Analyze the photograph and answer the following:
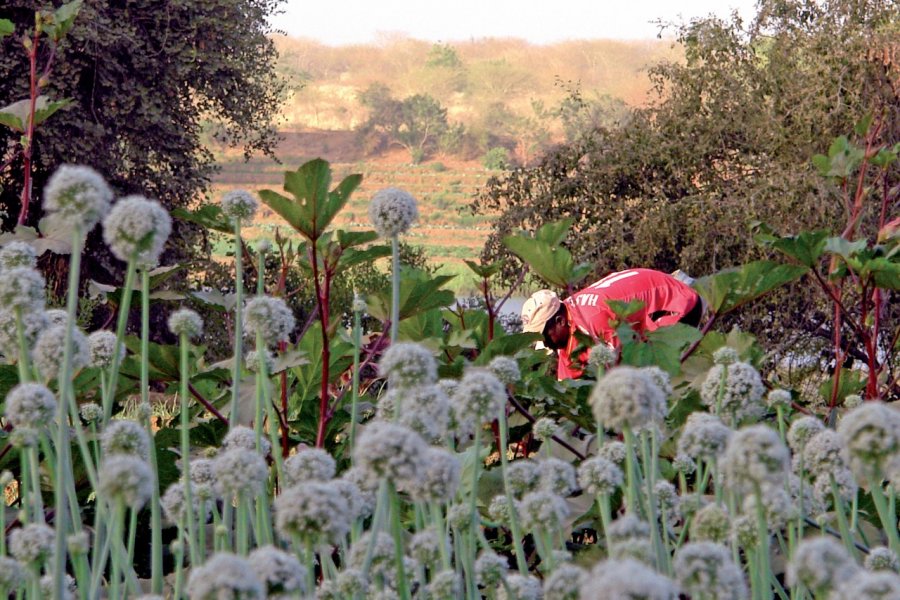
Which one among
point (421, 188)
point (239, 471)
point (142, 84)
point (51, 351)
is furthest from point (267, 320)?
point (421, 188)

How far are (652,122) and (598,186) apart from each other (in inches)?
42.3

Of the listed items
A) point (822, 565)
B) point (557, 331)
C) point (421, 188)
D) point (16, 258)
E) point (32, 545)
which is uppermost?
point (16, 258)

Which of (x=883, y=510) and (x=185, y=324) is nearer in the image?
(x=883, y=510)

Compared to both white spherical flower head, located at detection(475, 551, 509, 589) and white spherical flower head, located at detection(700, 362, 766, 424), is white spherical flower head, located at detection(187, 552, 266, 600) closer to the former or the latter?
white spherical flower head, located at detection(475, 551, 509, 589)

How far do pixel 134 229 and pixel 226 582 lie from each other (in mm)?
560

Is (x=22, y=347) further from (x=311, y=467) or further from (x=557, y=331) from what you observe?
(x=557, y=331)

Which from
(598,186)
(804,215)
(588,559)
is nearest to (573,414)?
(588,559)

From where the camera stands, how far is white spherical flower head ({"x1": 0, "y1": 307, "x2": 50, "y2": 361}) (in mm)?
1466

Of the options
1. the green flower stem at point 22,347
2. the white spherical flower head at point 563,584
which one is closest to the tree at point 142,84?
the green flower stem at point 22,347

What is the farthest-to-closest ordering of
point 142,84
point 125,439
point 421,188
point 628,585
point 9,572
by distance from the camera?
point 421,188 → point 142,84 → point 125,439 → point 9,572 → point 628,585

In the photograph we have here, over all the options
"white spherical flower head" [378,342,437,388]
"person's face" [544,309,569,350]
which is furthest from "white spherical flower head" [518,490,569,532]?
"person's face" [544,309,569,350]

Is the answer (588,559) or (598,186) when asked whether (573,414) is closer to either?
(588,559)

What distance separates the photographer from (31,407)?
1309mm

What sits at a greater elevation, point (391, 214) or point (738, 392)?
point (391, 214)
